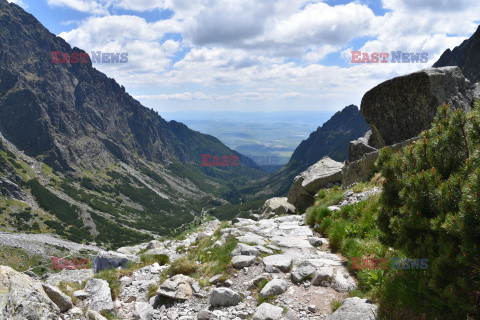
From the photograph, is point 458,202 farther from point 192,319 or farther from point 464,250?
point 192,319

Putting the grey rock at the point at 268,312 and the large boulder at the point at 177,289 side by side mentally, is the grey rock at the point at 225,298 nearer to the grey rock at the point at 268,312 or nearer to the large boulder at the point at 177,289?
the grey rock at the point at 268,312

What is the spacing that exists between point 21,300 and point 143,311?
3.51m

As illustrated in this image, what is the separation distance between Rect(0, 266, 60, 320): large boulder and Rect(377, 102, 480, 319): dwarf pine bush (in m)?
→ 8.92

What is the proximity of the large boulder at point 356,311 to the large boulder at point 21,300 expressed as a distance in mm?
7555

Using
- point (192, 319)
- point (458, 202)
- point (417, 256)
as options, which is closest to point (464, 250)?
point (458, 202)

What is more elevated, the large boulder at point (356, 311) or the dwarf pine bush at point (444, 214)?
the dwarf pine bush at point (444, 214)

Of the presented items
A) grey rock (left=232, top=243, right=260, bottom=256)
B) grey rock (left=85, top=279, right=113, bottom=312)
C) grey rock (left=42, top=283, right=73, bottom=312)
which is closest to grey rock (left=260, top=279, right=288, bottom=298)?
grey rock (left=232, top=243, right=260, bottom=256)

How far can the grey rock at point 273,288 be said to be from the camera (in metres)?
8.56

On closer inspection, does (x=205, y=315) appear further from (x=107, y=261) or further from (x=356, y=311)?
(x=107, y=261)

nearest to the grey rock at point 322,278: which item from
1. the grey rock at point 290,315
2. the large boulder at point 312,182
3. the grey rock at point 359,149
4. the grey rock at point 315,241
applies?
the grey rock at point 290,315

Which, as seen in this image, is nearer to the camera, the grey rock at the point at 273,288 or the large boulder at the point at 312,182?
the grey rock at the point at 273,288

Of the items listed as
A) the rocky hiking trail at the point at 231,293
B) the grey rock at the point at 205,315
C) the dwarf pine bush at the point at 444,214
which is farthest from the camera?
the grey rock at the point at 205,315

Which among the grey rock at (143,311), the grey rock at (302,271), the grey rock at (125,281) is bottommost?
the grey rock at (125,281)

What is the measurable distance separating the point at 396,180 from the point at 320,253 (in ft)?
19.9
